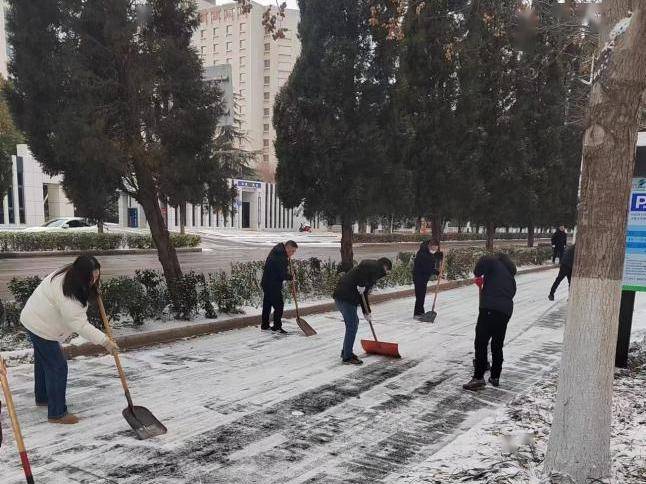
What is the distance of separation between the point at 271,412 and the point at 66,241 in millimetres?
19502

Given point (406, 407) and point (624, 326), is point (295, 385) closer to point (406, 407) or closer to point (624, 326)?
point (406, 407)

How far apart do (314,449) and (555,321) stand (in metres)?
7.31

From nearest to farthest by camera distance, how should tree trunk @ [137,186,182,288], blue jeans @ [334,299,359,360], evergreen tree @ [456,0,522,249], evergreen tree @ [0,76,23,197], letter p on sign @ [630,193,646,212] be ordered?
letter p on sign @ [630,193,646,212] < blue jeans @ [334,299,359,360] < tree trunk @ [137,186,182,288] < evergreen tree @ [456,0,522,249] < evergreen tree @ [0,76,23,197]

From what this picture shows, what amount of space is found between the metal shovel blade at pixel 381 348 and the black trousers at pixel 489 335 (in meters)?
1.25

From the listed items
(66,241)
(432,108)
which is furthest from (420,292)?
(66,241)

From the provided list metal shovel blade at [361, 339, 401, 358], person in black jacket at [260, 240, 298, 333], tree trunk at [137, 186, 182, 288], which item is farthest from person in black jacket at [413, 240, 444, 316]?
tree trunk at [137, 186, 182, 288]

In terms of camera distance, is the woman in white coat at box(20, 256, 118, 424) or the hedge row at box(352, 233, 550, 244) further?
the hedge row at box(352, 233, 550, 244)

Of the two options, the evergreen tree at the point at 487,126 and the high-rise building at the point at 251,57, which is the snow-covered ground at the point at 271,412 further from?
the high-rise building at the point at 251,57

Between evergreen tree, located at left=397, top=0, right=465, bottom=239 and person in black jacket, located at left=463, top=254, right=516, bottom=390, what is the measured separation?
28.7ft

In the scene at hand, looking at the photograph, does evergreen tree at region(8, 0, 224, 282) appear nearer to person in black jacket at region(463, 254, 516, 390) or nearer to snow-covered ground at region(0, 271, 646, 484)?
snow-covered ground at region(0, 271, 646, 484)

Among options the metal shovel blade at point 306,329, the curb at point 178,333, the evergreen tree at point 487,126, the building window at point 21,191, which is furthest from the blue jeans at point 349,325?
the building window at point 21,191

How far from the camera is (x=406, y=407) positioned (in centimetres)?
488

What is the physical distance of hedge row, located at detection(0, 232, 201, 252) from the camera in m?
19.5

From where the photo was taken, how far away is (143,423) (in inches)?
159
